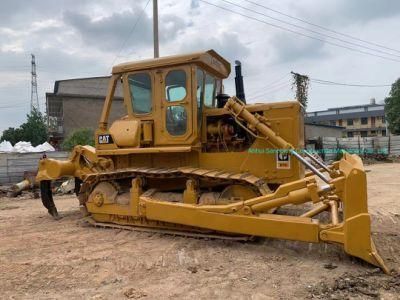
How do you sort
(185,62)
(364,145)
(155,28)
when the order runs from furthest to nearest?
(364,145), (155,28), (185,62)

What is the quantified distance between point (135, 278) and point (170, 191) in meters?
2.55

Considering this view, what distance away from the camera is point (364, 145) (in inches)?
1214

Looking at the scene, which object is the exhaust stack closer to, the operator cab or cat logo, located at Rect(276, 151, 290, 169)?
the operator cab

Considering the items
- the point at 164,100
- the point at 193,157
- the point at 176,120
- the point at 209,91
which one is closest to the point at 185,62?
the point at 164,100

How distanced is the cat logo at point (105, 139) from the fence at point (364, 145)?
22350 millimetres

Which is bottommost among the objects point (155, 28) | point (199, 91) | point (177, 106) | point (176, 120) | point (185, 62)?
point (176, 120)

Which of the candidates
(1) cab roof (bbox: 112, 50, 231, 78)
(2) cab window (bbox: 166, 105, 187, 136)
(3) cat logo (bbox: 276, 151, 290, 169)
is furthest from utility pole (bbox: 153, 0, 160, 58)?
(3) cat logo (bbox: 276, 151, 290, 169)

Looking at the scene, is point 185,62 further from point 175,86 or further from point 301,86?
point 301,86

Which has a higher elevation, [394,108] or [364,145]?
Answer: [394,108]

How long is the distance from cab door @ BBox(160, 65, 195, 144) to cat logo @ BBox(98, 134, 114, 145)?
3.32 ft

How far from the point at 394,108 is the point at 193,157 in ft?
163

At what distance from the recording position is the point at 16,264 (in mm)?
5695

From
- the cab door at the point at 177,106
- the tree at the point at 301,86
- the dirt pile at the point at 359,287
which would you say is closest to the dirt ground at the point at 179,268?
the dirt pile at the point at 359,287

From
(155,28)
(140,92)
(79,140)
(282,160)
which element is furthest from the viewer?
(79,140)
